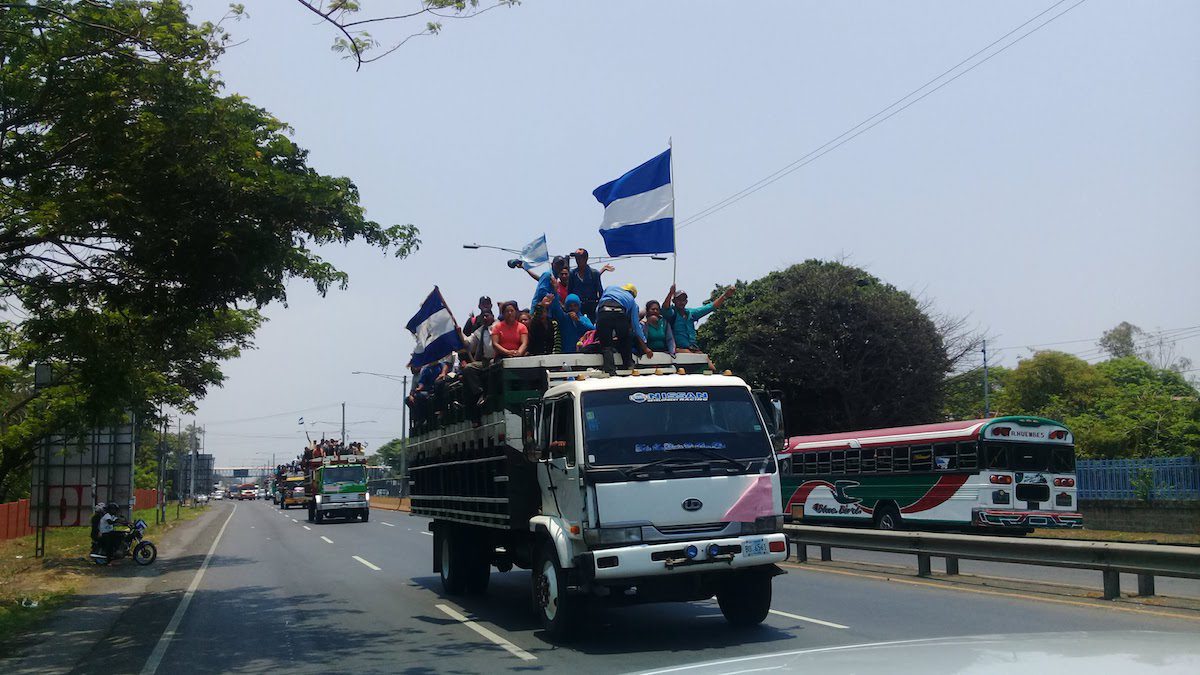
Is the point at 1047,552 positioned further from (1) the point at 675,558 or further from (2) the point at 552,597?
(2) the point at 552,597

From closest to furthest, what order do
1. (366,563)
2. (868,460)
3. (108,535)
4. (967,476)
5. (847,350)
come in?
1. (366,563)
2. (108,535)
3. (967,476)
4. (868,460)
5. (847,350)

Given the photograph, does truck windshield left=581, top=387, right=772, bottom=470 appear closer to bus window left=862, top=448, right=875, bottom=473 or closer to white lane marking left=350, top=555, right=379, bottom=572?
white lane marking left=350, top=555, right=379, bottom=572

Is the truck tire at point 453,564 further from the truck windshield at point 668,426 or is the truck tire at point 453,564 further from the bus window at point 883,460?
the bus window at point 883,460

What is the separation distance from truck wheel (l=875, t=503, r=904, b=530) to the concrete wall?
553cm

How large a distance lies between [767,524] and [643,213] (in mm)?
6561

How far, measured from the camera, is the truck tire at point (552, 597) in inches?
388

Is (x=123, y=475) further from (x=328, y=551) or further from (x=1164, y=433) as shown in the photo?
(x=1164, y=433)

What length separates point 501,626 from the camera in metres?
11.7

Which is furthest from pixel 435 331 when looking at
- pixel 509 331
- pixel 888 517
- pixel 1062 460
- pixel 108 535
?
pixel 1062 460

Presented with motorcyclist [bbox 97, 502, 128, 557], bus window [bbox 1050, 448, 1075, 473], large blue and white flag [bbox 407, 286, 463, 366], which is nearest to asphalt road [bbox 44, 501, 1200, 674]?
large blue and white flag [bbox 407, 286, 463, 366]

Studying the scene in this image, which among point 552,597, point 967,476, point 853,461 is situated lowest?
point 552,597

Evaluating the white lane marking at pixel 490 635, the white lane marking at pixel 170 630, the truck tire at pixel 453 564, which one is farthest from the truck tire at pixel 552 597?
the truck tire at pixel 453 564

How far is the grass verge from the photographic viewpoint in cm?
1364

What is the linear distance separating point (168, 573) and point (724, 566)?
15.3 m
